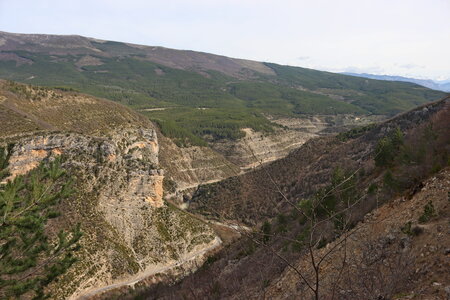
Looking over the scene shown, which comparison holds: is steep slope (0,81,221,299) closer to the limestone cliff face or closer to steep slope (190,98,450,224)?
the limestone cliff face

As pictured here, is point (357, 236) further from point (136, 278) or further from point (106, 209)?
point (106, 209)

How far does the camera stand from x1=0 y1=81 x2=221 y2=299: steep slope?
41281 millimetres

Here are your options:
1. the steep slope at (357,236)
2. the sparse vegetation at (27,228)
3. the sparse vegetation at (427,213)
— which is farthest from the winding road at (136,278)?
the sparse vegetation at (427,213)

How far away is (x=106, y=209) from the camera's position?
4775 centimetres

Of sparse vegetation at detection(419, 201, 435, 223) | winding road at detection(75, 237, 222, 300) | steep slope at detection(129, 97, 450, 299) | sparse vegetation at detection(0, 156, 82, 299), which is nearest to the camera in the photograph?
steep slope at detection(129, 97, 450, 299)

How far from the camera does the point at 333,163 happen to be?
163ft

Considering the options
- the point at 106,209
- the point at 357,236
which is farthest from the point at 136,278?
the point at 357,236

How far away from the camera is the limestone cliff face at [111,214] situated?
41.2 meters

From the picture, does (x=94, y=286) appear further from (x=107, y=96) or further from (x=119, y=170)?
(x=107, y=96)

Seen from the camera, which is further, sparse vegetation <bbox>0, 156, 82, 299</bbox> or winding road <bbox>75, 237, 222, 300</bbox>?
winding road <bbox>75, 237, 222, 300</bbox>

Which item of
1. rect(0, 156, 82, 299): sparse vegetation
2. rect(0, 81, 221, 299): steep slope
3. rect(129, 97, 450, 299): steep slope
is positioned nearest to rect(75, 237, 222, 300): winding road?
rect(0, 81, 221, 299): steep slope

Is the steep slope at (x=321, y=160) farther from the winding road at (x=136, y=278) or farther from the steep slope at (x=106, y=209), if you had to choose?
the steep slope at (x=106, y=209)

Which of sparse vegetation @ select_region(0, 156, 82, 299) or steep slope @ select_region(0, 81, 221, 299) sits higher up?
sparse vegetation @ select_region(0, 156, 82, 299)

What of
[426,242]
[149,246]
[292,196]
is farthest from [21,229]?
[149,246]
